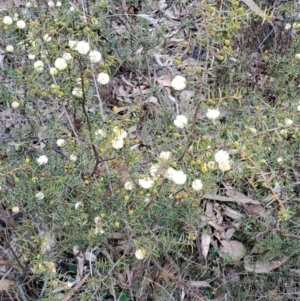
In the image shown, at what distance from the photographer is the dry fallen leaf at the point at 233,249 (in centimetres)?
247

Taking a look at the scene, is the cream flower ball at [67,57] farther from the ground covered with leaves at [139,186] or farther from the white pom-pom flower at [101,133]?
the white pom-pom flower at [101,133]

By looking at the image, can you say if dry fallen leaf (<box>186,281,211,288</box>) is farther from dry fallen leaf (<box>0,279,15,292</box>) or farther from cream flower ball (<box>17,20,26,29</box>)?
cream flower ball (<box>17,20,26,29</box>)

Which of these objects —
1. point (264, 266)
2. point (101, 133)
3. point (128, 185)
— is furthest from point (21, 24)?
point (264, 266)

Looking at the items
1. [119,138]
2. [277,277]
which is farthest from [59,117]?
[277,277]

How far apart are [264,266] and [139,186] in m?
0.90

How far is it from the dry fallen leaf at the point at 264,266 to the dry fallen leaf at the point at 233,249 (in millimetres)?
89

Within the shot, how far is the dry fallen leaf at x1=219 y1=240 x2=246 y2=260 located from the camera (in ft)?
8.11

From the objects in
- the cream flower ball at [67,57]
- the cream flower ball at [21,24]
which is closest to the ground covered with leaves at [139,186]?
the cream flower ball at [67,57]

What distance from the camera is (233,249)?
251 centimetres

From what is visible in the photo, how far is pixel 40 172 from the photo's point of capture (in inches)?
88.3

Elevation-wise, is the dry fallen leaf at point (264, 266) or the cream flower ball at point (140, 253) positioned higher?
the cream flower ball at point (140, 253)

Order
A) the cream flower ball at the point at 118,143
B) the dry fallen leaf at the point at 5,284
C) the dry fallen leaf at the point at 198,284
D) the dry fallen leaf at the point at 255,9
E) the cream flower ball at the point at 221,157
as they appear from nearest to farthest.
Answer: the cream flower ball at the point at 221,157, the cream flower ball at the point at 118,143, the dry fallen leaf at the point at 255,9, the dry fallen leaf at the point at 5,284, the dry fallen leaf at the point at 198,284

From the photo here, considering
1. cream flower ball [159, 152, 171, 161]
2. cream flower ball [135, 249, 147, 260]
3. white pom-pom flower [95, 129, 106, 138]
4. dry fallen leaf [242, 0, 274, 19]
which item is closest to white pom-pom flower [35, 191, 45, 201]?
white pom-pom flower [95, 129, 106, 138]

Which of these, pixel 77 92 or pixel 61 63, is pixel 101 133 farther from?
pixel 61 63
